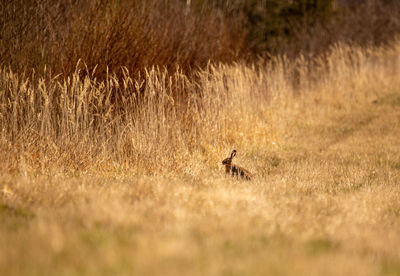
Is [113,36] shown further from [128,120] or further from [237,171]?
[237,171]

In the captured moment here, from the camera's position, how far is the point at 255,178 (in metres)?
5.45

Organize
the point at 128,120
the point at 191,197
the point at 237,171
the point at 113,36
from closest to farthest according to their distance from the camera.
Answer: the point at 191,197 → the point at 237,171 → the point at 128,120 → the point at 113,36

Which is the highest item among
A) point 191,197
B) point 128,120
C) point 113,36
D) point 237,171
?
point 113,36

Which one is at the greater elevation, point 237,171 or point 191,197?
point 237,171

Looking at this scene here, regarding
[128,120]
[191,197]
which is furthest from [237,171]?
[128,120]

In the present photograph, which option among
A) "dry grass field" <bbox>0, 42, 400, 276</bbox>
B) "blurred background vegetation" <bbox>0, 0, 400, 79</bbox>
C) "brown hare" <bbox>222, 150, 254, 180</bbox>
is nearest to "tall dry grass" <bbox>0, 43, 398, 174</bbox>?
"dry grass field" <bbox>0, 42, 400, 276</bbox>

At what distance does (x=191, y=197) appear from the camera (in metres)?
4.03

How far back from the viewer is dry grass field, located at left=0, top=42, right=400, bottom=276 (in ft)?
9.27

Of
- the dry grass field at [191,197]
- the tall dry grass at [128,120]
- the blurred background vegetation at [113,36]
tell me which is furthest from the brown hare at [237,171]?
the blurred background vegetation at [113,36]

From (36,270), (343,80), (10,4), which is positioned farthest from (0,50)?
(343,80)

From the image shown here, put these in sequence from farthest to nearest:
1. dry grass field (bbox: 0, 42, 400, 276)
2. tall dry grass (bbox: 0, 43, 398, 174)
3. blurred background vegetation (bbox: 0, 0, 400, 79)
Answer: blurred background vegetation (bbox: 0, 0, 400, 79) < tall dry grass (bbox: 0, 43, 398, 174) < dry grass field (bbox: 0, 42, 400, 276)

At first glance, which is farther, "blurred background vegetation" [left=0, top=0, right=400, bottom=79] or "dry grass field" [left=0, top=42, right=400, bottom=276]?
"blurred background vegetation" [left=0, top=0, right=400, bottom=79]

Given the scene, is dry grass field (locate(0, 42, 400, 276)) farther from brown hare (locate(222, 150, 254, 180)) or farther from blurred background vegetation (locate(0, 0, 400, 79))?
blurred background vegetation (locate(0, 0, 400, 79))

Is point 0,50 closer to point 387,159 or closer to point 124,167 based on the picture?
point 124,167
